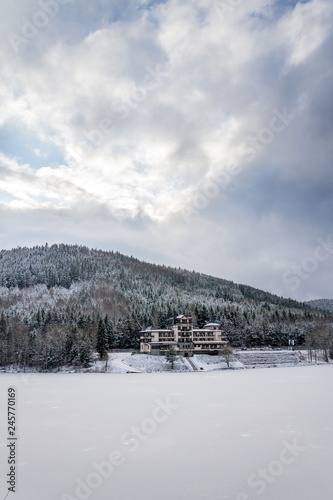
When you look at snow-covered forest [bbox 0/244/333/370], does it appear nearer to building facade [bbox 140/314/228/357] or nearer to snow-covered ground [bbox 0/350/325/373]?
snow-covered ground [bbox 0/350/325/373]

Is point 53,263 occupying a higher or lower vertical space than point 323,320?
higher

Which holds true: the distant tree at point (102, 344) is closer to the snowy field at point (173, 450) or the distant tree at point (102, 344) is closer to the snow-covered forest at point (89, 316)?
the snow-covered forest at point (89, 316)

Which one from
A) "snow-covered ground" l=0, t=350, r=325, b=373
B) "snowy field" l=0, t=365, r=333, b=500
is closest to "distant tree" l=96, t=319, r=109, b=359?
"snow-covered ground" l=0, t=350, r=325, b=373

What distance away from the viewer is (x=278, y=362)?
72.5 metres

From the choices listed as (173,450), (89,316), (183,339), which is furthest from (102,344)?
(173,450)

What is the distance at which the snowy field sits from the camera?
34.3ft

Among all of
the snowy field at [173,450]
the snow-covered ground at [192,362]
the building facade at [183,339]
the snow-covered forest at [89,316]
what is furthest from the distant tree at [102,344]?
the snowy field at [173,450]

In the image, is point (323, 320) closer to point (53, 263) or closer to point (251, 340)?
point (251, 340)

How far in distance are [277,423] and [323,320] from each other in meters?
106

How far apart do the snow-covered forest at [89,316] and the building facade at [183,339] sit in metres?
6.02

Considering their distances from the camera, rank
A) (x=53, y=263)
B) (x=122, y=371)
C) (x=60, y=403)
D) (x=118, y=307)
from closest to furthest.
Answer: (x=60, y=403) → (x=122, y=371) → (x=118, y=307) → (x=53, y=263)

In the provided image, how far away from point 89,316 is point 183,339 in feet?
85.8

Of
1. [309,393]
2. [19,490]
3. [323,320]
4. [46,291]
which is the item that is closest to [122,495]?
[19,490]

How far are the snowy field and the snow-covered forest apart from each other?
130ft
